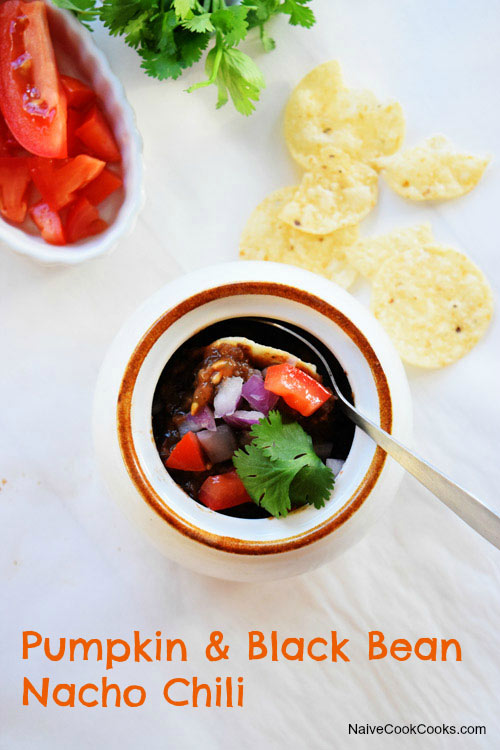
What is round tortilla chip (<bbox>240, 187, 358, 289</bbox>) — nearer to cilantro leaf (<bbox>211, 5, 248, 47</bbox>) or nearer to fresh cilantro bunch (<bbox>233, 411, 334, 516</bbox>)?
cilantro leaf (<bbox>211, 5, 248, 47</bbox>)

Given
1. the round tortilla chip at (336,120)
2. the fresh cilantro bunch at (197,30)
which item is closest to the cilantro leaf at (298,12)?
the fresh cilantro bunch at (197,30)

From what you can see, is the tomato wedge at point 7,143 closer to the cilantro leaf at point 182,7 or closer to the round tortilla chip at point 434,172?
the cilantro leaf at point 182,7

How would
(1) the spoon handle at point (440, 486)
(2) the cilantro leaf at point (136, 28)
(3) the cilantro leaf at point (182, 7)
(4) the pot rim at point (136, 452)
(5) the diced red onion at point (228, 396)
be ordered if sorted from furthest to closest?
(2) the cilantro leaf at point (136, 28) → (3) the cilantro leaf at point (182, 7) → (5) the diced red onion at point (228, 396) → (4) the pot rim at point (136, 452) → (1) the spoon handle at point (440, 486)

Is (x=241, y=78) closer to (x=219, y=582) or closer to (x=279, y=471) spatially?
(x=279, y=471)

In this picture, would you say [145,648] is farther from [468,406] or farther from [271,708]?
[468,406]

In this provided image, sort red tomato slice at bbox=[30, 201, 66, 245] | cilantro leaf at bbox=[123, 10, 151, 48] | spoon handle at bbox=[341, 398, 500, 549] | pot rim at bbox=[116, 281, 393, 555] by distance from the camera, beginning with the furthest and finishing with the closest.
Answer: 1. red tomato slice at bbox=[30, 201, 66, 245]
2. cilantro leaf at bbox=[123, 10, 151, 48]
3. pot rim at bbox=[116, 281, 393, 555]
4. spoon handle at bbox=[341, 398, 500, 549]

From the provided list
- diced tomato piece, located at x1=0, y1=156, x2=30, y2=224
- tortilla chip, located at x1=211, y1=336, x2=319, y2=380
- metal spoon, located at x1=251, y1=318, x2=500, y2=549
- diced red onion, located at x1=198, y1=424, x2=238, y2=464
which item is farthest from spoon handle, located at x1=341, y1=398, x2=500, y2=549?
diced tomato piece, located at x1=0, y1=156, x2=30, y2=224
